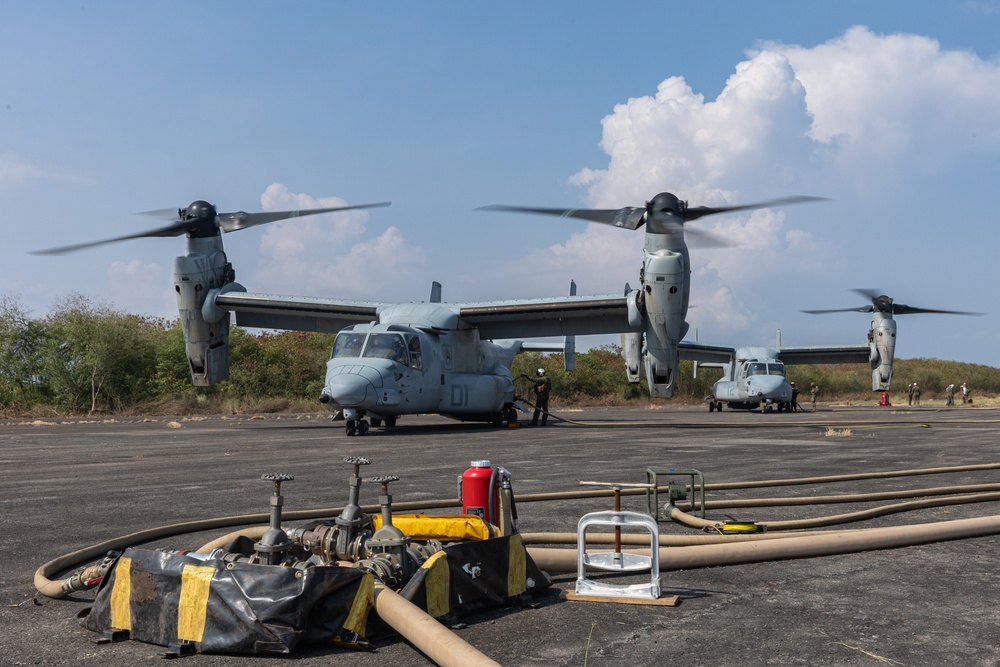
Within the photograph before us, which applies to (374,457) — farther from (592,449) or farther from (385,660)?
(385,660)

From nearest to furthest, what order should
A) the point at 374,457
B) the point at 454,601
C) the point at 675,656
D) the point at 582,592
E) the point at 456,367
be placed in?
the point at 675,656 → the point at 454,601 → the point at 582,592 → the point at 374,457 → the point at 456,367

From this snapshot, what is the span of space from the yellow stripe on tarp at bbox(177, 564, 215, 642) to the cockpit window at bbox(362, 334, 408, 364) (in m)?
17.6

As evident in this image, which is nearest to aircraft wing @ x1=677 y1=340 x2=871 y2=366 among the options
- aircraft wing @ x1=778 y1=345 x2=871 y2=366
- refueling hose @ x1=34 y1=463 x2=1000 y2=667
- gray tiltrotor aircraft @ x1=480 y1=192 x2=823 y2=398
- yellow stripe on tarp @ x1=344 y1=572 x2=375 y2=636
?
aircraft wing @ x1=778 y1=345 x2=871 y2=366

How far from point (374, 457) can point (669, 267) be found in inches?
431

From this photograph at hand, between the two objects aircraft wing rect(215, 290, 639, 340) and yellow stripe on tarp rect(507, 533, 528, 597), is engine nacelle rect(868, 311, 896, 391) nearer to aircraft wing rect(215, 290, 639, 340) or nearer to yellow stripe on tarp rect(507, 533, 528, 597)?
aircraft wing rect(215, 290, 639, 340)

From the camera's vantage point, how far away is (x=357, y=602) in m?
4.14

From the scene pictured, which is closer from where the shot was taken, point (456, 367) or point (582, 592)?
point (582, 592)

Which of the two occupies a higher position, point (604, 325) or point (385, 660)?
point (604, 325)

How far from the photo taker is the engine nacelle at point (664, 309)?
2259 centimetres

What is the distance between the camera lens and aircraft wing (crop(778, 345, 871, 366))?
138ft

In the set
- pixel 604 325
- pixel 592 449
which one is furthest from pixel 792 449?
pixel 604 325

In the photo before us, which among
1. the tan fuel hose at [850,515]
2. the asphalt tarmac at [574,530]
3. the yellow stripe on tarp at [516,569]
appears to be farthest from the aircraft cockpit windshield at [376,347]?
the yellow stripe on tarp at [516,569]

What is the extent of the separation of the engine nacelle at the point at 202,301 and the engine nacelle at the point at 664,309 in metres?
12.6

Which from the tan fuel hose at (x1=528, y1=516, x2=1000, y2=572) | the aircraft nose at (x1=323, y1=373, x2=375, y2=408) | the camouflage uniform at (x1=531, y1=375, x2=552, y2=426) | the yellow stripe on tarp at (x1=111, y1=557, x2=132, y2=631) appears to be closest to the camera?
the yellow stripe on tarp at (x1=111, y1=557, x2=132, y2=631)
